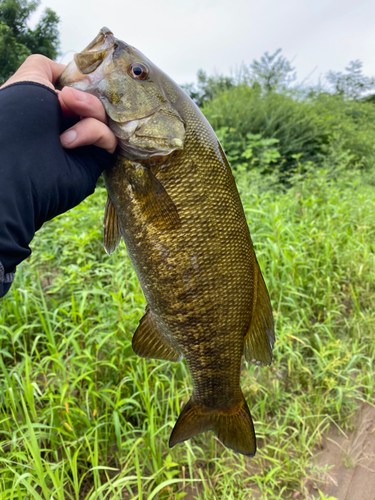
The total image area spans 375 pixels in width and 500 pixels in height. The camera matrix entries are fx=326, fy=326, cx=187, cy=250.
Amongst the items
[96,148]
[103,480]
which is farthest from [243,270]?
[103,480]

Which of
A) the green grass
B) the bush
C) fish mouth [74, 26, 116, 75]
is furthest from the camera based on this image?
the bush

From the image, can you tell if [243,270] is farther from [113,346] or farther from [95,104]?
[113,346]

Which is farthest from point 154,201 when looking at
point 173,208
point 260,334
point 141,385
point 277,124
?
point 277,124

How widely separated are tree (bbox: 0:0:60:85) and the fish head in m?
5.13

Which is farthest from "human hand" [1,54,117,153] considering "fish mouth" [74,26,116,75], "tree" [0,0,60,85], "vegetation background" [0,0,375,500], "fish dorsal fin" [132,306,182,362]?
"tree" [0,0,60,85]

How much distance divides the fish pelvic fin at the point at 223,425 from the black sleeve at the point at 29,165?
0.86 m

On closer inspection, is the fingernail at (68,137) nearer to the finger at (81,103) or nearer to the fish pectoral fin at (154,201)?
the finger at (81,103)

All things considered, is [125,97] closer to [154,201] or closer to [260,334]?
[154,201]

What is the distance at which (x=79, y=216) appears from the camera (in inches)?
144

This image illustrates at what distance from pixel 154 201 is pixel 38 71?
623mm

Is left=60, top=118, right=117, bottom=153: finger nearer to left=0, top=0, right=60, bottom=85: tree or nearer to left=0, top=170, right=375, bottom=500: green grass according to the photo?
left=0, top=170, right=375, bottom=500: green grass

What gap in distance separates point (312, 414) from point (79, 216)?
9.57 ft

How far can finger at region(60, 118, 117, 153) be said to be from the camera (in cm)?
104

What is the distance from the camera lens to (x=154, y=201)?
1111 millimetres
